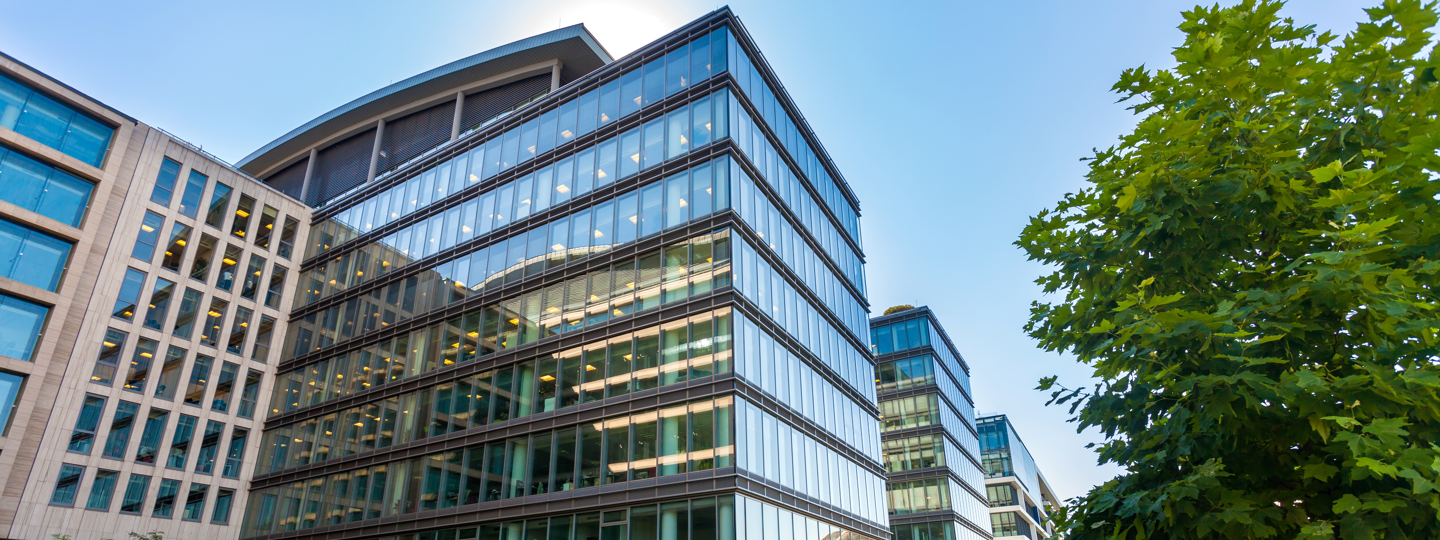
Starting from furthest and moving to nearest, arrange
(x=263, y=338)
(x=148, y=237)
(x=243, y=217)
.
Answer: (x=243, y=217) < (x=263, y=338) < (x=148, y=237)

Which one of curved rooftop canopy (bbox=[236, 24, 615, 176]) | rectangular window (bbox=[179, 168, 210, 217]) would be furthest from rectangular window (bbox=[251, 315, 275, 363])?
curved rooftop canopy (bbox=[236, 24, 615, 176])

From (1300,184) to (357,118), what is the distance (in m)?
54.5

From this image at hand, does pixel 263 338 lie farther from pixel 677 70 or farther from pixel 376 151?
pixel 677 70

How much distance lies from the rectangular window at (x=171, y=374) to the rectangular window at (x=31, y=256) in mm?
5778

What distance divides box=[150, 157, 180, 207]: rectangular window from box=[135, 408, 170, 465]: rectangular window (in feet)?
35.5

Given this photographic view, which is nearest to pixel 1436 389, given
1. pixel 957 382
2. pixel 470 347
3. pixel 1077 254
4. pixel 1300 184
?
pixel 1300 184

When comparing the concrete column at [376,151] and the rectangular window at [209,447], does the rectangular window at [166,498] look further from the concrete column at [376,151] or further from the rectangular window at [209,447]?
the concrete column at [376,151]

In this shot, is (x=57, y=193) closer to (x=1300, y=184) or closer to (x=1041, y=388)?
(x=1041, y=388)

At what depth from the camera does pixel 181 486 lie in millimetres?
37969

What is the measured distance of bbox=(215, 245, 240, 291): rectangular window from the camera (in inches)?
1683

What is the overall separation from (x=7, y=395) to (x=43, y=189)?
9.55 metres

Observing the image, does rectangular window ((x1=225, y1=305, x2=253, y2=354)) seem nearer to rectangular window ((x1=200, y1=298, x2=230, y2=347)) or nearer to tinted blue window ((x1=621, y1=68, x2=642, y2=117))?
rectangular window ((x1=200, y1=298, x2=230, y2=347))

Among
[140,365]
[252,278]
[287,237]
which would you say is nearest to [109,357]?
[140,365]

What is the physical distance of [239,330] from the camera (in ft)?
141
